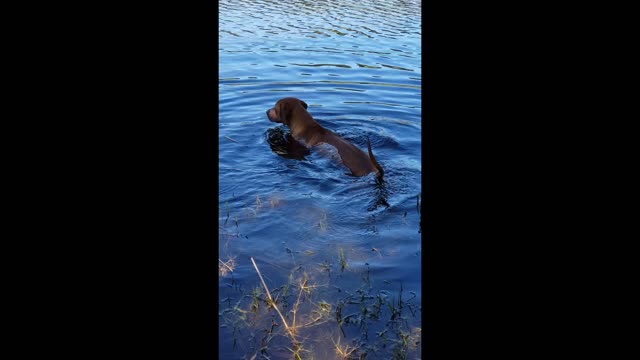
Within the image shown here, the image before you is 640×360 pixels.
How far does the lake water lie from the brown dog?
0.40 ft

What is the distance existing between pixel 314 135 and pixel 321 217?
1.91m

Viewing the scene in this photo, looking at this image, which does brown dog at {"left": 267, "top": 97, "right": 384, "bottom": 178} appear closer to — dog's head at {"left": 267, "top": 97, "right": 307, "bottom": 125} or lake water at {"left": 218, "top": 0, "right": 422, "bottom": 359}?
dog's head at {"left": 267, "top": 97, "right": 307, "bottom": 125}

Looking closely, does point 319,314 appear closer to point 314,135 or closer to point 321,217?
point 321,217

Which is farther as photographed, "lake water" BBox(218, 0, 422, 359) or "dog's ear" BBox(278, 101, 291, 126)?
"dog's ear" BBox(278, 101, 291, 126)

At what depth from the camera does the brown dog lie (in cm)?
595

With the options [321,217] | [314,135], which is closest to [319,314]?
[321,217]

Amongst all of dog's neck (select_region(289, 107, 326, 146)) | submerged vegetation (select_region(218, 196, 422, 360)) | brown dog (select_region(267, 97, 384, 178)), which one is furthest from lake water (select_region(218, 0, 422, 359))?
dog's neck (select_region(289, 107, 326, 146))

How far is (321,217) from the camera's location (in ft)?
16.8

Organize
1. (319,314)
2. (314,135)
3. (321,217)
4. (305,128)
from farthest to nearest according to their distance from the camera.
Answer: (305,128)
(314,135)
(321,217)
(319,314)
